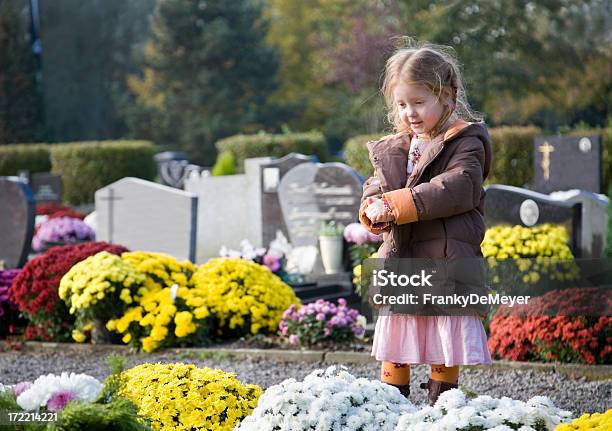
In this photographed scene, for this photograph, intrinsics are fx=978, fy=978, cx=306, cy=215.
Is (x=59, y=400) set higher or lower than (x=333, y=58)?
lower

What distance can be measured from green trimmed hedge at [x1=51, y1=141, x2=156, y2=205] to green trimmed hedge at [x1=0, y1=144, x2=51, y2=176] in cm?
208

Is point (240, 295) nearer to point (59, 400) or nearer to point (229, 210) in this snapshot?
point (59, 400)

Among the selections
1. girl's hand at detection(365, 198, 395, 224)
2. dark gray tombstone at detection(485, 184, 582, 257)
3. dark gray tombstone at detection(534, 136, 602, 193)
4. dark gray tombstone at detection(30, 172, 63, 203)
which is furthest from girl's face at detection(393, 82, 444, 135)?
dark gray tombstone at detection(30, 172, 63, 203)

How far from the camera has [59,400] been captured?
8.48 feet

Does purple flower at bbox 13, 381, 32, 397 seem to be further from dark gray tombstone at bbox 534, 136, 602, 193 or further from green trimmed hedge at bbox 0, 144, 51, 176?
green trimmed hedge at bbox 0, 144, 51, 176

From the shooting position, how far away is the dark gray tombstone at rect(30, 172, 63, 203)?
19219 millimetres

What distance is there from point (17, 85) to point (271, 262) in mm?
27208

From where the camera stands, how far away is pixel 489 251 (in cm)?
723

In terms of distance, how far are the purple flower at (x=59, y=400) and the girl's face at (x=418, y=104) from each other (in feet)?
4.76

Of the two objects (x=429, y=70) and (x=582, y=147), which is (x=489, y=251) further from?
(x=582, y=147)

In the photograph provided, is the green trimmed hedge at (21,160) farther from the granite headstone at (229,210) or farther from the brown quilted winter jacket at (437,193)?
the brown quilted winter jacket at (437,193)

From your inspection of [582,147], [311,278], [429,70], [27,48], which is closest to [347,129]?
[27,48]

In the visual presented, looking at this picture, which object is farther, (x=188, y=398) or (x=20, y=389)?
(x=188, y=398)

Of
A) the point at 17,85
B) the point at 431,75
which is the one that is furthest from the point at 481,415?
the point at 17,85
